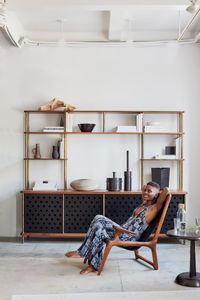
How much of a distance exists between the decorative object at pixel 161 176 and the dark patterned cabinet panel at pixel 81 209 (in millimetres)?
937

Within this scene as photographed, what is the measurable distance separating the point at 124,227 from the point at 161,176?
59.5 inches

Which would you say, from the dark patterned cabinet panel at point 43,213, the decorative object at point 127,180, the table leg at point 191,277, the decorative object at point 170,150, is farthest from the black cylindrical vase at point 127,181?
the table leg at point 191,277

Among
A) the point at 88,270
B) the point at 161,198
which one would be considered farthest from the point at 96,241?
the point at 161,198

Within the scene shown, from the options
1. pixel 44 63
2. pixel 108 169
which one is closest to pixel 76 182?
pixel 108 169

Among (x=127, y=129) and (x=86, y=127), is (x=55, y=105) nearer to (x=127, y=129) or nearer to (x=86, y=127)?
(x=86, y=127)

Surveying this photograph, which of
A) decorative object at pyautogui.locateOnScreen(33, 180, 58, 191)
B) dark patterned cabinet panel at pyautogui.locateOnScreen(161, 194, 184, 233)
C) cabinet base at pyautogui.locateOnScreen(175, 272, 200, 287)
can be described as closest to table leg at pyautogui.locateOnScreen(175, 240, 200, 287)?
cabinet base at pyautogui.locateOnScreen(175, 272, 200, 287)

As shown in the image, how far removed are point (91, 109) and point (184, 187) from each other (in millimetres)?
1996

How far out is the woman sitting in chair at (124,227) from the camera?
4.38 metres

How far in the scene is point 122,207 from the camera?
227 inches

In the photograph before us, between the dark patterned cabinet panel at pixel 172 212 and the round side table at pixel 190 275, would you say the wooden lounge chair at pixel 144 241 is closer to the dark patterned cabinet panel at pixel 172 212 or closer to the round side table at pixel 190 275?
the round side table at pixel 190 275

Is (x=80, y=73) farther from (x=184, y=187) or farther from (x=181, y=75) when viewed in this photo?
(x=184, y=187)

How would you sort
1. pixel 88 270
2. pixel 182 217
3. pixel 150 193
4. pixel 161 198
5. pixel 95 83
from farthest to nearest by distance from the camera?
pixel 95 83 < pixel 150 193 < pixel 161 198 < pixel 88 270 < pixel 182 217

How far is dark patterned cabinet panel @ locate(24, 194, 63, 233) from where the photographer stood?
5.77m

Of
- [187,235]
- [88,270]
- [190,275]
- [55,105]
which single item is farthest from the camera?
[55,105]
